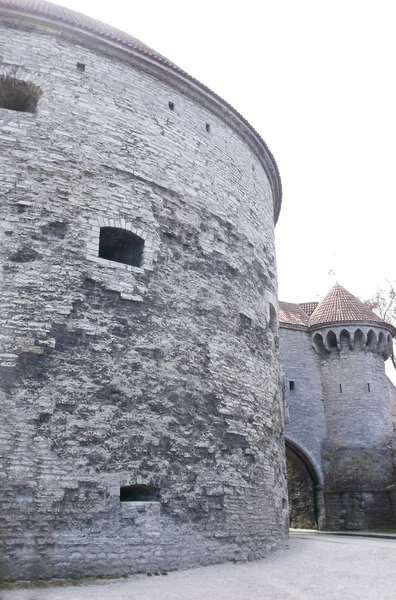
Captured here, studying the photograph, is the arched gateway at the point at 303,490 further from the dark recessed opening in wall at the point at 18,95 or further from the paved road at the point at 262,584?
the dark recessed opening in wall at the point at 18,95

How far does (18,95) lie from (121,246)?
2.65 m

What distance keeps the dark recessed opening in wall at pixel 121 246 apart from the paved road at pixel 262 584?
420cm

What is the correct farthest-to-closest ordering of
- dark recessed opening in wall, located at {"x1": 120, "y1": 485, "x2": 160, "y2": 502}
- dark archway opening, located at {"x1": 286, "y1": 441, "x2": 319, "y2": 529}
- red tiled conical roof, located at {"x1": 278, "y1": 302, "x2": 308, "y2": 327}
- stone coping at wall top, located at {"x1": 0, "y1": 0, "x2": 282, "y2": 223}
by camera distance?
red tiled conical roof, located at {"x1": 278, "y1": 302, "x2": 308, "y2": 327}
dark archway opening, located at {"x1": 286, "y1": 441, "x2": 319, "y2": 529}
stone coping at wall top, located at {"x1": 0, "y1": 0, "x2": 282, "y2": 223}
dark recessed opening in wall, located at {"x1": 120, "y1": 485, "x2": 160, "y2": 502}

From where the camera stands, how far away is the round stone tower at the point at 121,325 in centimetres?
660

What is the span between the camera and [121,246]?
8.65 meters

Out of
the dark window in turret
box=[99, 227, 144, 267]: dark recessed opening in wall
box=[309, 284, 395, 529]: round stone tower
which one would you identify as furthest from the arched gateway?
box=[99, 227, 144, 267]: dark recessed opening in wall

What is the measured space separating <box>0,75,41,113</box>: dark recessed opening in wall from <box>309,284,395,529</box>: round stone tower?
1345 cm

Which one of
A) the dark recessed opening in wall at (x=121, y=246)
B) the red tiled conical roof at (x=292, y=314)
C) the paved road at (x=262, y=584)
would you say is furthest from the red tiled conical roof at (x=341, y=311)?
the dark recessed opening in wall at (x=121, y=246)

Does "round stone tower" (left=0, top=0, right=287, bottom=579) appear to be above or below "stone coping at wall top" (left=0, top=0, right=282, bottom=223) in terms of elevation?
below

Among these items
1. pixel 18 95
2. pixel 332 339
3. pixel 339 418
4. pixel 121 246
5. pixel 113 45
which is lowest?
pixel 339 418

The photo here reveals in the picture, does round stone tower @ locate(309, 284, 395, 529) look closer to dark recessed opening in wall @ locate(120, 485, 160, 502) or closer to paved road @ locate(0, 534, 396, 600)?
paved road @ locate(0, 534, 396, 600)

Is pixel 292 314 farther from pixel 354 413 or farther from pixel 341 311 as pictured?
pixel 354 413

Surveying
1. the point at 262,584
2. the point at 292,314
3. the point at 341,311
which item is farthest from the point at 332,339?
the point at 262,584

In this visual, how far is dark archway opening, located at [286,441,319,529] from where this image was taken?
18266 mm
